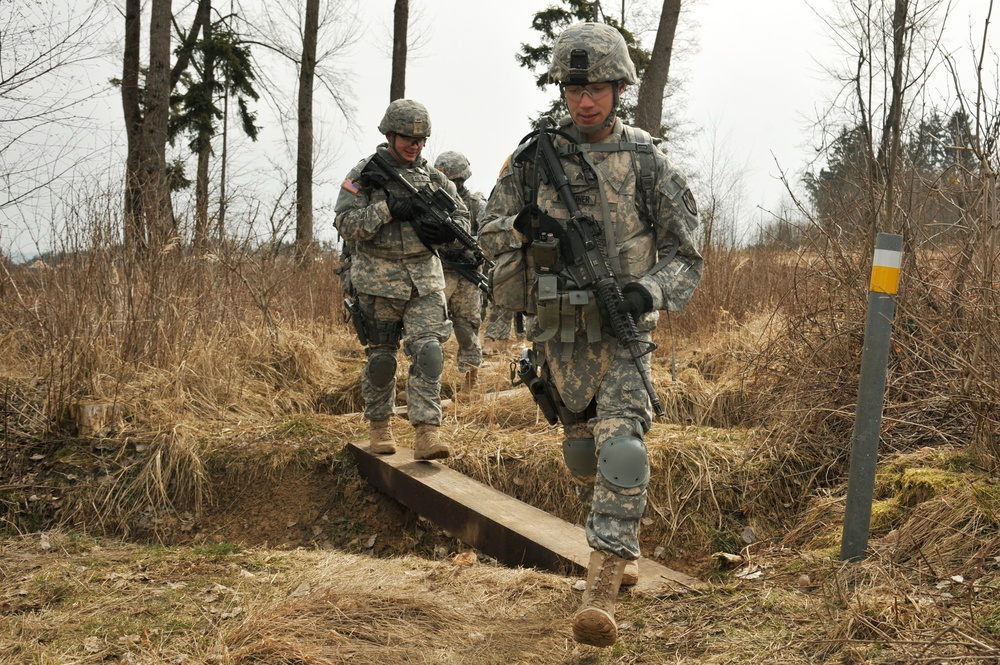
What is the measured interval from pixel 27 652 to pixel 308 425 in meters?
3.08

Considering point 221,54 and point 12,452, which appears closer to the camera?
point 12,452

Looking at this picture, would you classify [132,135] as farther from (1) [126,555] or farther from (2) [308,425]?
(1) [126,555]

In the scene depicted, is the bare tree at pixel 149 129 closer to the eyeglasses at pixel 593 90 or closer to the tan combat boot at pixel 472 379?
the tan combat boot at pixel 472 379

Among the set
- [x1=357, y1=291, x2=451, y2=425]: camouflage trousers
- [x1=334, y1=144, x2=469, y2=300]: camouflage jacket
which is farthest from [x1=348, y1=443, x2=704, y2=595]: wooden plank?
[x1=334, y1=144, x2=469, y2=300]: camouflage jacket

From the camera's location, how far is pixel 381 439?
5504 mm

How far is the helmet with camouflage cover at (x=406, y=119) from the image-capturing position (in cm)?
501

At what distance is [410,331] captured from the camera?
518 cm

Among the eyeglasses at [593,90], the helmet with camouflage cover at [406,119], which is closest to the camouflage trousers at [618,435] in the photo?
the eyeglasses at [593,90]

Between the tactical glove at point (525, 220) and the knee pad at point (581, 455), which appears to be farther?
the knee pad at point (581, 455)

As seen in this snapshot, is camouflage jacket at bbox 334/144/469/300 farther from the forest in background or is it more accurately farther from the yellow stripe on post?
the yellow stripe on post

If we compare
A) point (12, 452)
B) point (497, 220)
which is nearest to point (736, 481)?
point (497, 220)

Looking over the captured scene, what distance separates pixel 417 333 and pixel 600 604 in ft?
8.05

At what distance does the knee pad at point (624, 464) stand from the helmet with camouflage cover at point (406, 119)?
255 cm

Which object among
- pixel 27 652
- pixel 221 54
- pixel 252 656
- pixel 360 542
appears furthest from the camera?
pixel 221 54
